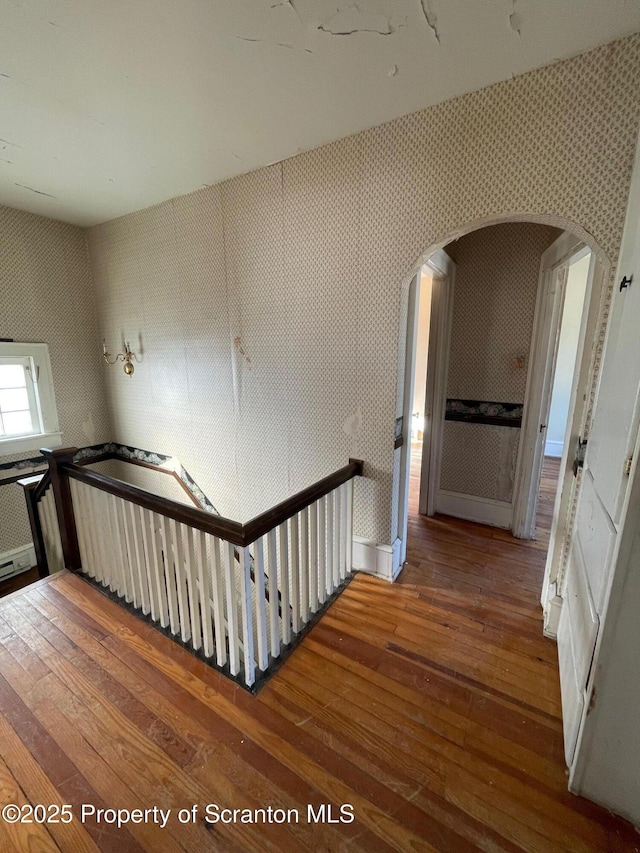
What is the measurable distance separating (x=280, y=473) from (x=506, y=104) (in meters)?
2.22

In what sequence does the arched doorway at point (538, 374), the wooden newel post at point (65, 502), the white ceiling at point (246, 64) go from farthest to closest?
the wooden newel post at point (65, 502), the arched doorway at point (538, 374), the white ceiling at point (246, 64)

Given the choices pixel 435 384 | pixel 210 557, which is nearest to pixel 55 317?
pixel 210 557

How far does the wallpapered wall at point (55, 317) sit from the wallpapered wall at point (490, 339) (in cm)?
335

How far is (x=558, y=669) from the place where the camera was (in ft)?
4.85

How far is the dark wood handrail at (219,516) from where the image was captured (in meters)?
1.31

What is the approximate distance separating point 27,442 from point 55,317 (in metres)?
1.15

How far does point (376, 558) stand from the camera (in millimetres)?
2082

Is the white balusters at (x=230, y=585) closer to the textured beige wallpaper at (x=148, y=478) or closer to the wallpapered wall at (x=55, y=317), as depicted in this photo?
the textured beige wallpaper at (x=148, y=478)

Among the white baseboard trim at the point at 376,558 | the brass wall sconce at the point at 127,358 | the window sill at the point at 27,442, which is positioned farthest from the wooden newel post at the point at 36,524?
the white baseboard trim at the point at 376,558

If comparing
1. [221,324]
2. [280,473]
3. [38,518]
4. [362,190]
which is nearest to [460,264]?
[362,190]

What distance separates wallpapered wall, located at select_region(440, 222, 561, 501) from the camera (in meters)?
2.42

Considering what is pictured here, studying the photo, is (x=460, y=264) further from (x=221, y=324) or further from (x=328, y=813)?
(x=328, y=813)

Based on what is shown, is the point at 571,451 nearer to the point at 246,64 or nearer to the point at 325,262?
the point at 325,262

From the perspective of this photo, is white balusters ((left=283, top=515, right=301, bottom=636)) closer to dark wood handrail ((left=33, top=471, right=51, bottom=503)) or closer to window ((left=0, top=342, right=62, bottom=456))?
dark wood handrail ((left=33, top=471, right=51, bottom=503))
